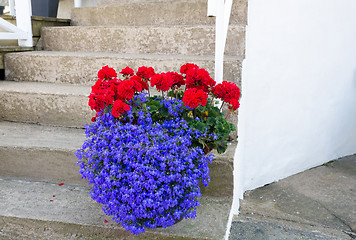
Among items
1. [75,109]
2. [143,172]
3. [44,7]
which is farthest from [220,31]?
[44,7]

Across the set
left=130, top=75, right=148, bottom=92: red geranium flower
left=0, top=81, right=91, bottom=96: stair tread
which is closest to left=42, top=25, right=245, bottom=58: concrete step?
left=0, top=81, right=91, bottom=96: stair tread

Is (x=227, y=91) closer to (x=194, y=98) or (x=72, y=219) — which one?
(x=194, y=98)

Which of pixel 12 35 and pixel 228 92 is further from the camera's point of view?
pixel 12 35

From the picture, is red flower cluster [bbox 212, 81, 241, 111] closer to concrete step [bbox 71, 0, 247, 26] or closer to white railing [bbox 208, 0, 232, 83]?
white railing [bbox 208, 0, 232, 83]

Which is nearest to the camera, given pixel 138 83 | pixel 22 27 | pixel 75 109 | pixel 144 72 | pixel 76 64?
pixel 138 83

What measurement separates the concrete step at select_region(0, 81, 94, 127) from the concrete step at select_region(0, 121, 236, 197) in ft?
0.62

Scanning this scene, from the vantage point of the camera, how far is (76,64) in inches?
86.5

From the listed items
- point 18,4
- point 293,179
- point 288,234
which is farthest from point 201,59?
point 18,4

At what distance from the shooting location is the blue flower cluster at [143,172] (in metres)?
1.14

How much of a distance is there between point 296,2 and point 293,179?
1.30 meters

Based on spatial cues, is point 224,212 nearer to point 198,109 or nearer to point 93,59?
point 198,109

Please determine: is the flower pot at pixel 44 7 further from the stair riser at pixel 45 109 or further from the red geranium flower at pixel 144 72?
the red geranium flower at pixel 144 72

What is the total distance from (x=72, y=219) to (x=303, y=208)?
144cm

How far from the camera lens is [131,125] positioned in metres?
1.24
